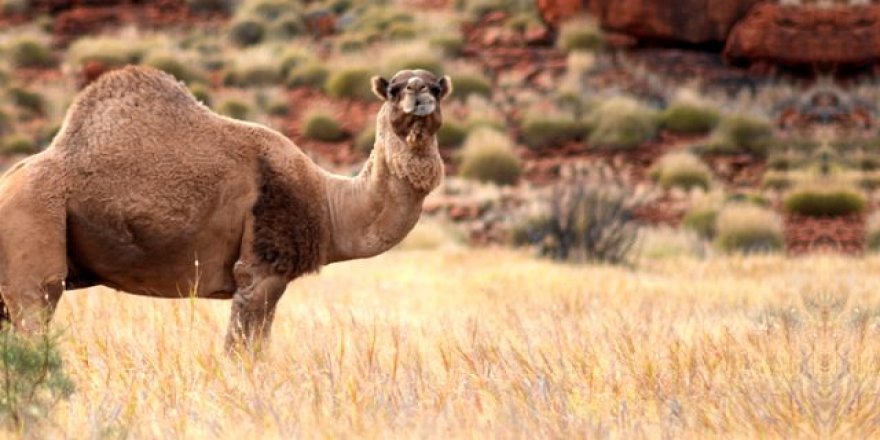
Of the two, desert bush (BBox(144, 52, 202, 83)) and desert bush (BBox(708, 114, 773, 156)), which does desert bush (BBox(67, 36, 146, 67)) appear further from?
desert bush (BBox(708, 114, 773, 156))

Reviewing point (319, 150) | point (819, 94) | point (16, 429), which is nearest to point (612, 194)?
point (819, 94)

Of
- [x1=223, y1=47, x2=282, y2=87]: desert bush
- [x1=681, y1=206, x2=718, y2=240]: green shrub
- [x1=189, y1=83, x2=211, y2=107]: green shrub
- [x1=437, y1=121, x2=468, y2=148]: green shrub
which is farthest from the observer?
[x1=223, y1=47, x2=282, y2=87]: desert bush

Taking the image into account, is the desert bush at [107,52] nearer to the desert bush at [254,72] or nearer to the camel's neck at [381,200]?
the desert bush at [254,72]

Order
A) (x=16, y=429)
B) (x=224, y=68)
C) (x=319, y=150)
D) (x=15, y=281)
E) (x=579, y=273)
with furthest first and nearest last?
(x=224, y=68) < (x=319, y=150) < (x=579, y=273) < (x=15, y=281) < (x=16, y=429)

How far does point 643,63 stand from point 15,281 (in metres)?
28.3

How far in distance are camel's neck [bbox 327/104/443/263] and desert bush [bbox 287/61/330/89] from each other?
27664mm

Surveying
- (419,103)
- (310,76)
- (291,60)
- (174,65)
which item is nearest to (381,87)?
(419,103)

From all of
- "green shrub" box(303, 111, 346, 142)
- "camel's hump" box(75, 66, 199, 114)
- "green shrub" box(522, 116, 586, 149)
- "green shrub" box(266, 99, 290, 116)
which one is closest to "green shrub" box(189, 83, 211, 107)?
"green shrub" box(266, 99, 290, 116)

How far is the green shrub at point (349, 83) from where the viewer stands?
109 ft

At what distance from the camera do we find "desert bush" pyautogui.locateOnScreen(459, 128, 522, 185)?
1075 inches

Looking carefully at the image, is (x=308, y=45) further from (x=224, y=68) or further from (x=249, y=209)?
(x=249, y=209)

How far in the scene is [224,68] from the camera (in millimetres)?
37031

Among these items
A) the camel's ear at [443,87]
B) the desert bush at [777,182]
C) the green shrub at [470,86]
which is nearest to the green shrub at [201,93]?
the green shrub at [470,86]

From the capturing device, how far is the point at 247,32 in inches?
1591
